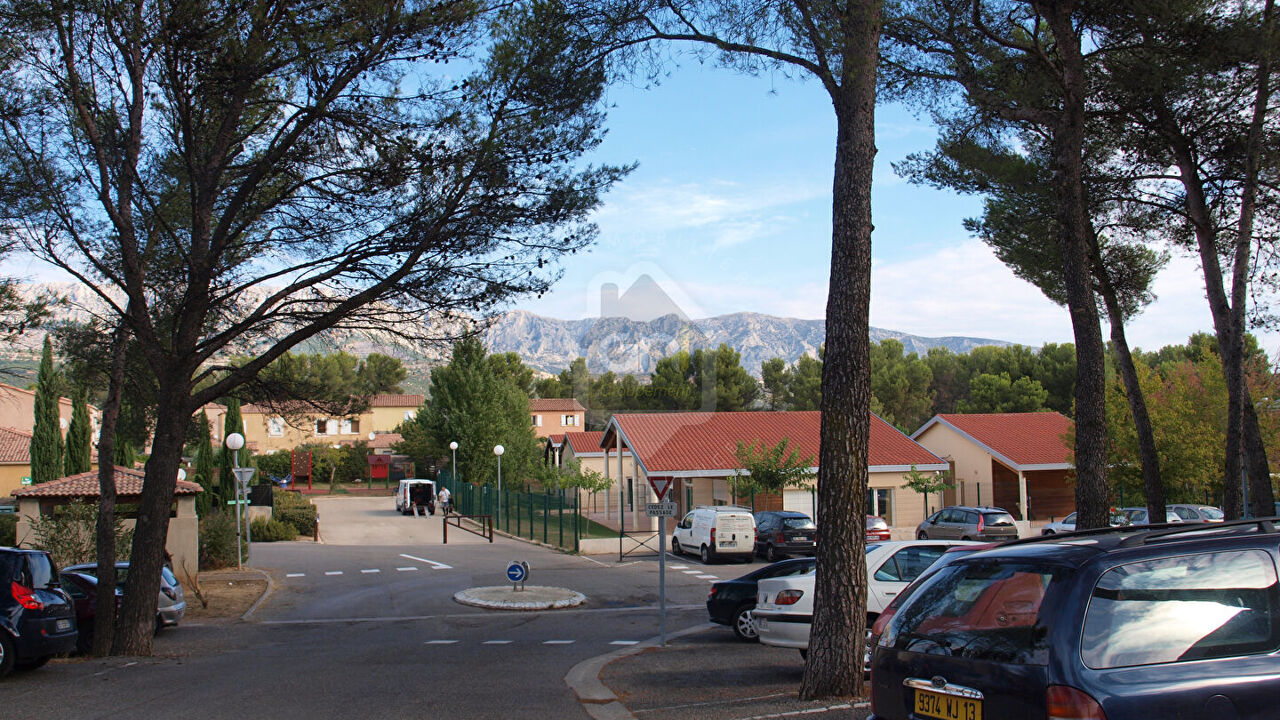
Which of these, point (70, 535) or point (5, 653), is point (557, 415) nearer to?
point (70, 535)

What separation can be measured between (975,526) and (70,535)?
86.7 feet

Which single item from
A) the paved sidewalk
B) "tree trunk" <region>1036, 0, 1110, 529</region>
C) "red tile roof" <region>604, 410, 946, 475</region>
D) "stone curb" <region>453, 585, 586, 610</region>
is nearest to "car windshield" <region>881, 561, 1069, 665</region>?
the paved sidewalk

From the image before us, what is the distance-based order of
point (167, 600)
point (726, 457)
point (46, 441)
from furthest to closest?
1. point (726, 457)
2. point (46, 441)
3. point (167, 600)

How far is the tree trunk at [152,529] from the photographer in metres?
13.5

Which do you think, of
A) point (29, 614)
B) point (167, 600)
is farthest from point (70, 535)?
point (29, 614)

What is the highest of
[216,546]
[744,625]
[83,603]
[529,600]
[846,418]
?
[846,418]

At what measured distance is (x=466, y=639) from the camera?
47.7 feet

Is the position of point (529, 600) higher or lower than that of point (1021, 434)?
lower

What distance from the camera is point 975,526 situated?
3133cm

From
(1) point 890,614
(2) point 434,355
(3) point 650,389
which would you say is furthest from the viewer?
(3) point 650,389

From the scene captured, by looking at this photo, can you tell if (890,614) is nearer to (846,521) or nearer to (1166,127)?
(846,521)

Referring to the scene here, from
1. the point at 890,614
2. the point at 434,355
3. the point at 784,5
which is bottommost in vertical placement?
the point at 890,614

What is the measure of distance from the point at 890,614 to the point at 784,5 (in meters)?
7.29

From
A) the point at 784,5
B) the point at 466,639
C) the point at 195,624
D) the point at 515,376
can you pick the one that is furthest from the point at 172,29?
the point at 515,376
